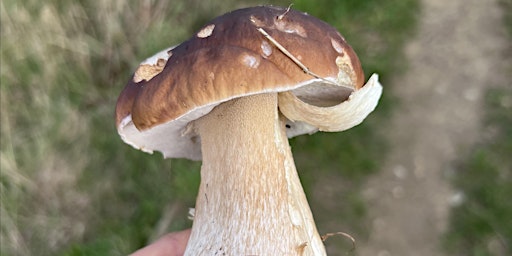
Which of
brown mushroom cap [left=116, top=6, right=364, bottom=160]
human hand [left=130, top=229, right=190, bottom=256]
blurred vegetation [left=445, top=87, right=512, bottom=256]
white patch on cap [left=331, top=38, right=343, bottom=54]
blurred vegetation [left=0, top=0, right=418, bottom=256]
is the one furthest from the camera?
blurred vegetation [left=0, top=0, right=418, bottom=256]

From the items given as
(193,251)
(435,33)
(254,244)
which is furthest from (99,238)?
(435,33)

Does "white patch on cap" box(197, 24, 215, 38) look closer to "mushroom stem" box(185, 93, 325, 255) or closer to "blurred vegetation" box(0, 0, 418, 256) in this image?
"mushroom stem" box(185, 93, 325, 255)

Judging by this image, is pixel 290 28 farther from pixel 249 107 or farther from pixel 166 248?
pixel 166 248

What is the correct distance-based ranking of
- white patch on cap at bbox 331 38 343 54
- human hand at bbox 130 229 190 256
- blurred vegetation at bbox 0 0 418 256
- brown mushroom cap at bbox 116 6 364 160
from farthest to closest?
blurred vegetation at bbox 0 0 418 256 → human hand at bbox 130 229 190 256 → white patch on cap at bbox 331 38 343 54 → brown mushroom cap at bbox 116 6 364 160

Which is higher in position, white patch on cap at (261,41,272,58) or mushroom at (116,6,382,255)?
white patch on cap at (261,41,272,58)

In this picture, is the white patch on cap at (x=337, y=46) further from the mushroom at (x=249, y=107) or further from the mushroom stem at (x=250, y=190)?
the mushroom stem at (x=250, y=190)

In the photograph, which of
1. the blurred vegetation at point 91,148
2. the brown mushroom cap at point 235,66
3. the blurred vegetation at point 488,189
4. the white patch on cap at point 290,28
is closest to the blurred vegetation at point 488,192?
the blurred vegetation at point 488,189

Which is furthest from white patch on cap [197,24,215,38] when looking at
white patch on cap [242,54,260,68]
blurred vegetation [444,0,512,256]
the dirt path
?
blurred vegetation [444,0,512,256]
